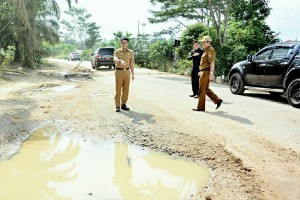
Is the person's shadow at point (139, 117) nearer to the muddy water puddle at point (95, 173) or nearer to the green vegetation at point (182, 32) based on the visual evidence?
the muddy water puddle at point (95, 173)

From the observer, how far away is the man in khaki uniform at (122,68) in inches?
282

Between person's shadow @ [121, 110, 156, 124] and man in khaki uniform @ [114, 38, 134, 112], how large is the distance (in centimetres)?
32

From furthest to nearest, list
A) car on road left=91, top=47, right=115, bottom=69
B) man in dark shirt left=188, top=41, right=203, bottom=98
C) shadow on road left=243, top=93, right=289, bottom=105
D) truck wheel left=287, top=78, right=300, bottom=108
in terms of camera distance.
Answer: car on road left=91, top=47, right=115, bottom=69 < shadow on road left=243, top=93, right=289, bottom=105 < man in dark shirt left=188, top=41, right=203, bottom=98 < truck wheel left=287, top=78, right=300, bottom=108

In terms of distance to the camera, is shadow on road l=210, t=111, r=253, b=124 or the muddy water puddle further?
shadow on road l=210, t=111, r=253, b=124

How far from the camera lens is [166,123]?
6254 mm

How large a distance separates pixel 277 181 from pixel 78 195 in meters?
2.22

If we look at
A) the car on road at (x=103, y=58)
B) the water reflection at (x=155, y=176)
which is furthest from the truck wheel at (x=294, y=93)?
the car on road at (x=103, y=58)

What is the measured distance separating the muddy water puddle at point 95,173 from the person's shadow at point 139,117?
1.37 metres

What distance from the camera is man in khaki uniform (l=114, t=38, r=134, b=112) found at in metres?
7.17

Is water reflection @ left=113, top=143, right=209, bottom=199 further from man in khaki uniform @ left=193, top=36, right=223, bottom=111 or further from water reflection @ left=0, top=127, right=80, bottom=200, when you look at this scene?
man in khaki uniform @ left=193, top=36, right=223, bottom=111

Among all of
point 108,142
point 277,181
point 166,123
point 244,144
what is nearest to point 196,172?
point 277,181

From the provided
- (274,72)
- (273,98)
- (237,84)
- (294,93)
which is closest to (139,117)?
(294,93)

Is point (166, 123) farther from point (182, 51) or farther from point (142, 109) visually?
point (182, 51)

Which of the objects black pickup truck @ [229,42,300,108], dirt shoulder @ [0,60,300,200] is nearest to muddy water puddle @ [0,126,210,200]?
dirt shoulder @ [0,60,300,200]
